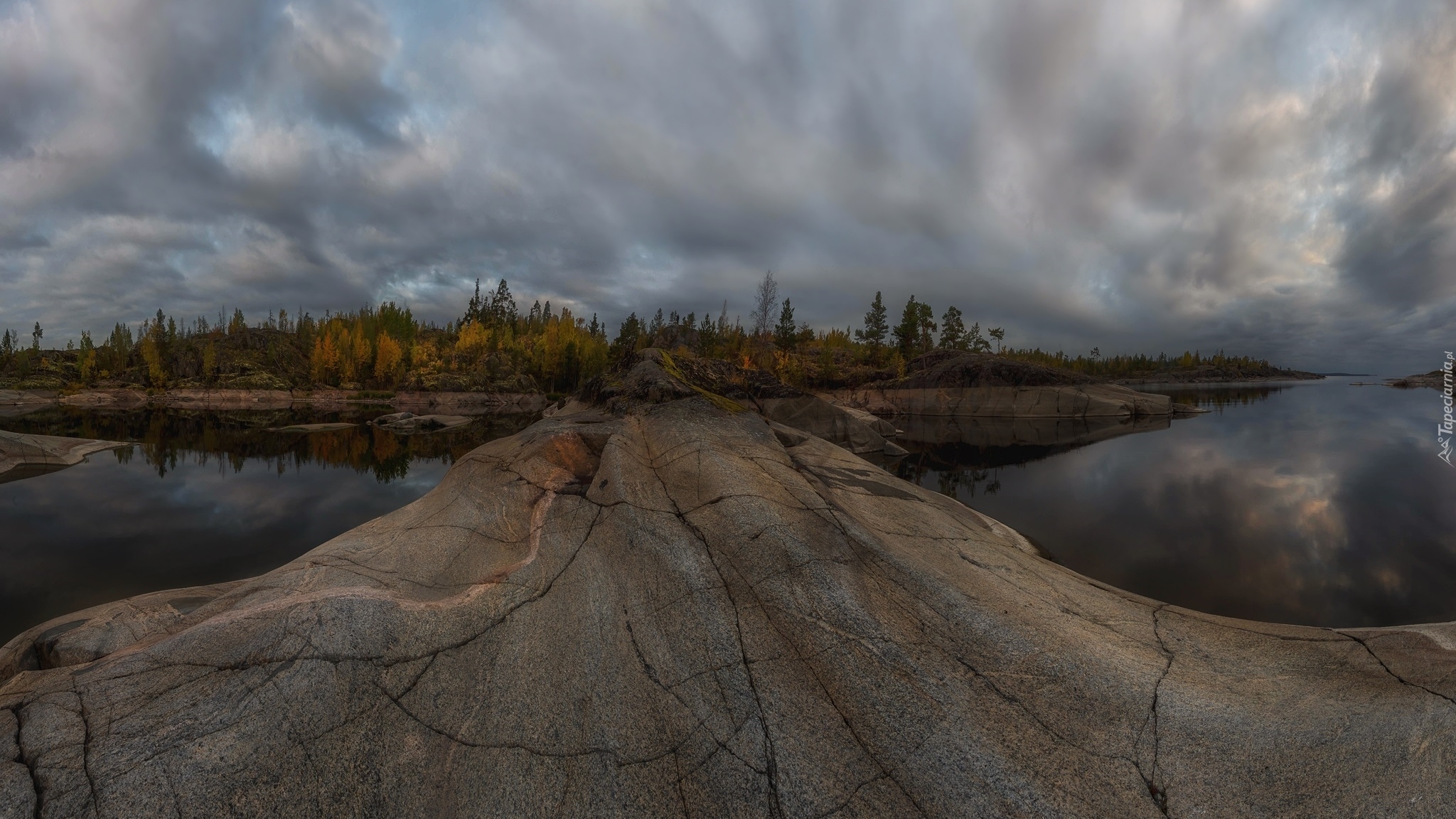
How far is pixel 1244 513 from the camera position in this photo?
17.0m

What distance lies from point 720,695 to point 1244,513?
71.2 feet

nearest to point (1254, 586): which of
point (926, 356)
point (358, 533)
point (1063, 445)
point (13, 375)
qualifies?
point (358, 533)

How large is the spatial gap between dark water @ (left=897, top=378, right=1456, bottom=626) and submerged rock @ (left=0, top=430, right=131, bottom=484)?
3786cm

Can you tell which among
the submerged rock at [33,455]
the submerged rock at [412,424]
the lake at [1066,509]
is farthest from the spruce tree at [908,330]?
the submerged rock at [33,455]

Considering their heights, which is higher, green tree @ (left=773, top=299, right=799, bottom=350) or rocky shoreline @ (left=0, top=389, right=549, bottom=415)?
green tree @ (left=773, top=299, right=799, bottom=350)

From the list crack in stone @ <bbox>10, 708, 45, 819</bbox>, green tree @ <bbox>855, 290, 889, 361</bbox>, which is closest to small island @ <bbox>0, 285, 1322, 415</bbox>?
green tree @ <bbox>855, 290, 889, 361</bbox>

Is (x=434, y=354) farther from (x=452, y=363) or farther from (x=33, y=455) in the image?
(x=33, y=455)

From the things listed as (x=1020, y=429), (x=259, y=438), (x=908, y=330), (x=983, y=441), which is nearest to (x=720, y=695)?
(x=983, y=441)

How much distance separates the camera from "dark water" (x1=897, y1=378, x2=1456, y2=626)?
432 inches

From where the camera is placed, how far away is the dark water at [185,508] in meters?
11.4

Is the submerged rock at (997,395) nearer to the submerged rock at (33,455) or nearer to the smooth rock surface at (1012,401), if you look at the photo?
the smooth rock surface at (1012,401)

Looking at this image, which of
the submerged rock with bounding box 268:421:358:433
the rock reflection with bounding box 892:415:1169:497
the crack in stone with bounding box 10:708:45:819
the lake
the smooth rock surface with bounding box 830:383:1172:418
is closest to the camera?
the crack in stone with bounding box 10:708:45:819

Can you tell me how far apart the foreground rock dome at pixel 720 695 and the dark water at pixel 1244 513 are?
8277 millimetres

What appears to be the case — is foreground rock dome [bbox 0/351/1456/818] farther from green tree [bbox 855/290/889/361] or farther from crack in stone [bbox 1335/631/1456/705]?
green tree [bbox 855/290/889/361]
